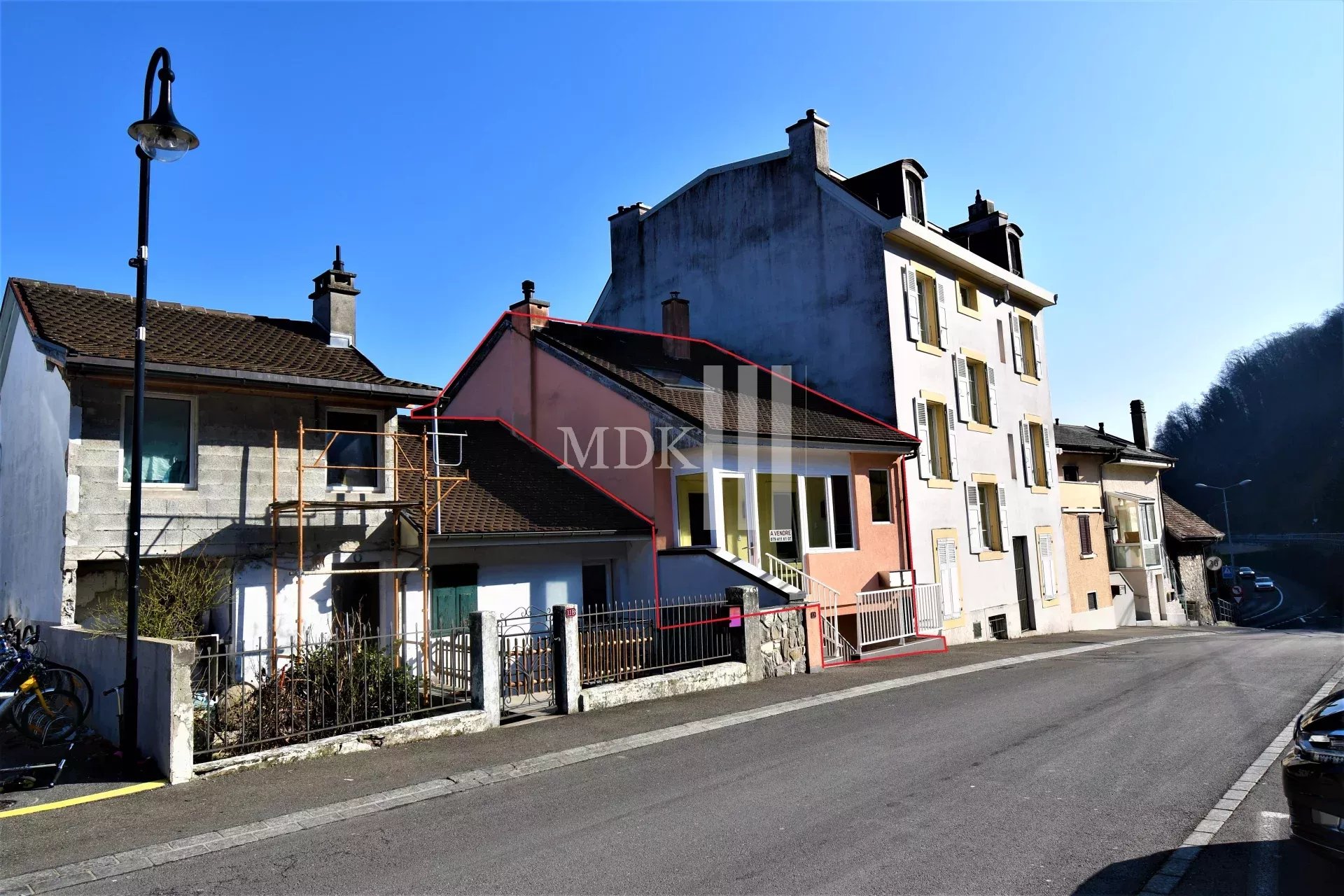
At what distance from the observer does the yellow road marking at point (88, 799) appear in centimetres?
705

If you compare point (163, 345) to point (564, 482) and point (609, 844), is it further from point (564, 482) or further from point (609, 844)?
point (609, 844)

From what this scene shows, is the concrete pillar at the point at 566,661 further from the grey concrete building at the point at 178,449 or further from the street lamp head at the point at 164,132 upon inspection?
the street lamp head at the point at 164,132

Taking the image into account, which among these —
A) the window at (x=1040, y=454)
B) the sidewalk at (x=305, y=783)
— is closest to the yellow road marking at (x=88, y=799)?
the sidewalk at (x=305, y=783)

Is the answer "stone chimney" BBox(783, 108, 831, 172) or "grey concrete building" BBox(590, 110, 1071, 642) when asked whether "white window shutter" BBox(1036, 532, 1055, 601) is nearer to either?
"grey concrete building" BBox(590, 110, 1071, 642)

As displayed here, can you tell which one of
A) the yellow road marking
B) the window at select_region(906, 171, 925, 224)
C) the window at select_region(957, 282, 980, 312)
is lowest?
the yellow road marking

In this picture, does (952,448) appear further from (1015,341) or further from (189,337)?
(189,337)

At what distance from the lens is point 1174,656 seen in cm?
1680

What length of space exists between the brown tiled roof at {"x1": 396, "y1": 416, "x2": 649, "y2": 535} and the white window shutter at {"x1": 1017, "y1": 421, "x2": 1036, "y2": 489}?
1417 centimetres

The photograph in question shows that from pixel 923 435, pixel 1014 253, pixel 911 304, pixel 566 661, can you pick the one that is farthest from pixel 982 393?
pixel 566 661

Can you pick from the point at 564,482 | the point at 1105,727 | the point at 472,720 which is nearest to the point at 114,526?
the point at 472,720

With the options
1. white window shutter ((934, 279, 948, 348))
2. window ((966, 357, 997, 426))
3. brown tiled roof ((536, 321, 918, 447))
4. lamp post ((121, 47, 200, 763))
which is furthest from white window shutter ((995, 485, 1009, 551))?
lamp post ((121, 47, 200, 763))

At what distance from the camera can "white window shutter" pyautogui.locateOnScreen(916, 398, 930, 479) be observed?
2094cm

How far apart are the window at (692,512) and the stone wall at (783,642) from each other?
4.01 meters

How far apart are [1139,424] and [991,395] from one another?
62.1ft
